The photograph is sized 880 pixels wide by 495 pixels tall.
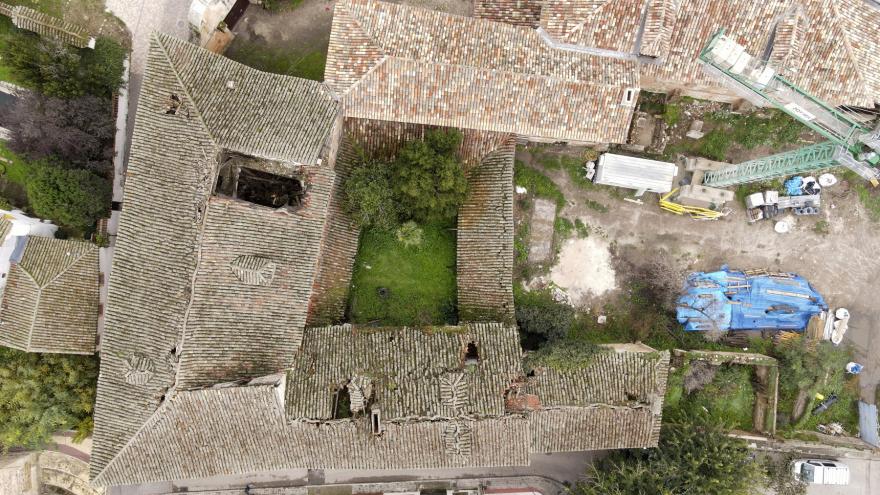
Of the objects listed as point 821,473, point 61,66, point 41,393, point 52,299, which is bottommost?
point 41,393

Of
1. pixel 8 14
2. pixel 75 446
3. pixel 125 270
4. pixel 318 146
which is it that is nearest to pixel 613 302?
pixel 318 146

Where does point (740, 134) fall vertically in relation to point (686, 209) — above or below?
above

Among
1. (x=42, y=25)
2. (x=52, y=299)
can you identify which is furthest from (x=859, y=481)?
(x=42, y=25)

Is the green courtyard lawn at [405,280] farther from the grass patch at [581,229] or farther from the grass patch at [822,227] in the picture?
the grass patch at [822,227]

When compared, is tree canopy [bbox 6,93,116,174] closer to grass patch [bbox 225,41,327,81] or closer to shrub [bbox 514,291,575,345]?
grass patch [bbox 225,41,327,81]

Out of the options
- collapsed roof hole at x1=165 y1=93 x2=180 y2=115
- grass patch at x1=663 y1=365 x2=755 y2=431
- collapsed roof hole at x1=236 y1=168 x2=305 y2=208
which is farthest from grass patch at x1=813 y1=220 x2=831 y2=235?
collapsed roof hole at x1=165 y1=93 x2=180 y2=115

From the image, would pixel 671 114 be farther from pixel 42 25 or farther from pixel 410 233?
pixel 42 25
